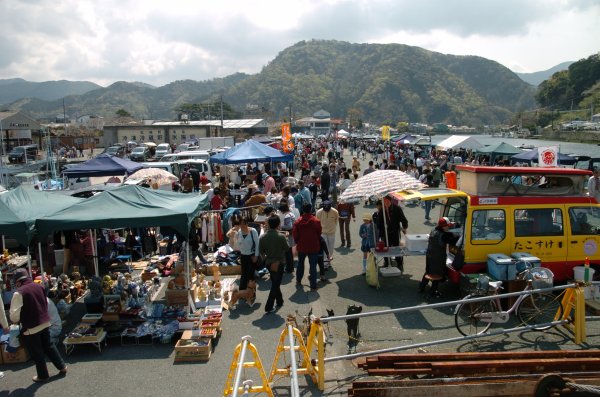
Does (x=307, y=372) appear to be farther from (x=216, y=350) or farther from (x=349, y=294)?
(x=349, y=294)

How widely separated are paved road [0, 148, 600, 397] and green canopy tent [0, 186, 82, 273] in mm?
2064

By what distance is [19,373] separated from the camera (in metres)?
5.93

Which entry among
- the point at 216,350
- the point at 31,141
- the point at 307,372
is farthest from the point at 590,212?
the point at 31,141

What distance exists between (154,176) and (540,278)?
43.6 feet

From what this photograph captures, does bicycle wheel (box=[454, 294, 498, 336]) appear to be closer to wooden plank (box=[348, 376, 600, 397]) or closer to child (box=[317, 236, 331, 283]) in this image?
wooden plank (box=[348, 376, 600, 397])

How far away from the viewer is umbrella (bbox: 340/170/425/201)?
8.76m

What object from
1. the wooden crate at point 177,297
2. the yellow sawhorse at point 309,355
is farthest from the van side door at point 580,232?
the wooden crate at point 177,297

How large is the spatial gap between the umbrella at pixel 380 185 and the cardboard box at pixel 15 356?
A: 6.17 meters

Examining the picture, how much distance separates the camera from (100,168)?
49.9ft

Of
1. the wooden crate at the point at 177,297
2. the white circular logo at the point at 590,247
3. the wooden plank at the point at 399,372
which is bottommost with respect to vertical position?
the wooden crate at the point at 177,297

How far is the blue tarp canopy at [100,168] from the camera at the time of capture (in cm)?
1483

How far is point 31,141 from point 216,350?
62.5 m

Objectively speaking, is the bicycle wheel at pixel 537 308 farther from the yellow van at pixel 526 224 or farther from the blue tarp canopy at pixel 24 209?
the blue tarp canopy at pixel 24 209

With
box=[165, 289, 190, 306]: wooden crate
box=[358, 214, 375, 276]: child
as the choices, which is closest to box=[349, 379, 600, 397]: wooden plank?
box=[165, 289, 190, 306]: wooden crate
